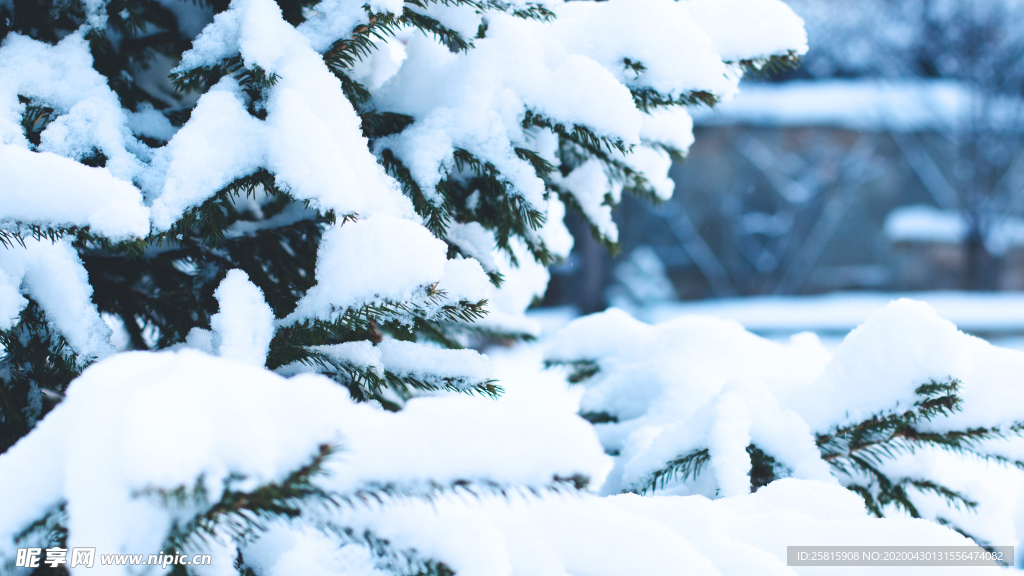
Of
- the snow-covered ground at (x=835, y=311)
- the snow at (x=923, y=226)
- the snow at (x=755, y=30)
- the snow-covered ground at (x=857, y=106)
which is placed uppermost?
the snow-covered ground at (x=857, y=106)

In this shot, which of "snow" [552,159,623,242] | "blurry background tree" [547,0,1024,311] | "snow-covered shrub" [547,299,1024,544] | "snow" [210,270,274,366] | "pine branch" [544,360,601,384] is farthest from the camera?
"blurry background tree" [547,0,1024,311]

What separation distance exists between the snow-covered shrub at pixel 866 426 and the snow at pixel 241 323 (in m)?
0.73

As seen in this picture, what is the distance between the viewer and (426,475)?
1.93ft

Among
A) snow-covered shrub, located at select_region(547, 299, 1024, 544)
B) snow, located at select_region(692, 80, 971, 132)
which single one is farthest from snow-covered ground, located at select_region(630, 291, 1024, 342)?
snow-covered shrub, located at select_region(547, 299, 1024, 544)

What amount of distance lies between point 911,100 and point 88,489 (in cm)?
1067

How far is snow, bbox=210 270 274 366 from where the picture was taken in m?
0.85

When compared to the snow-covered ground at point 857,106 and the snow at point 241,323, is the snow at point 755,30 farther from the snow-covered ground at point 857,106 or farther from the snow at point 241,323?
the snow-covered ground at point 857,106

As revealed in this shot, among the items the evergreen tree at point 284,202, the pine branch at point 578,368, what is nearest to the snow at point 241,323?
the evergreen tree at point 284,202

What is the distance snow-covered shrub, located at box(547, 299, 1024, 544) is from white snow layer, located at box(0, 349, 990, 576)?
388mm

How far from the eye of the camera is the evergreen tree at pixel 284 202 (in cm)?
59

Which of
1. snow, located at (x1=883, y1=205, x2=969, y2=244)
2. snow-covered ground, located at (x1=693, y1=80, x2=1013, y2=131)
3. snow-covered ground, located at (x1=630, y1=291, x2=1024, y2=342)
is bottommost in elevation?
snow-covered ground, located at (x1=630, y1=291, x2=1024, y2=342)

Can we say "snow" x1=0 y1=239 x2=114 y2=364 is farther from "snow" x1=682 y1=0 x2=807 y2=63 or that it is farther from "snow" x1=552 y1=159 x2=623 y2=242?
"snow" x1=682 y1=0 x2=807 y2=63

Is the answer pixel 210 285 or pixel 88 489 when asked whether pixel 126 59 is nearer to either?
pixel 210 285

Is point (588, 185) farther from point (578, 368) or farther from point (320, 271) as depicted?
point (320, 271)
